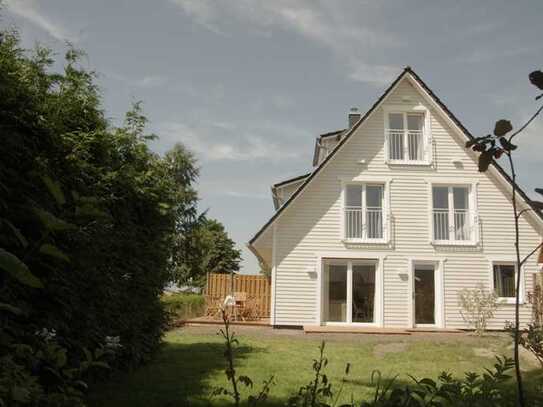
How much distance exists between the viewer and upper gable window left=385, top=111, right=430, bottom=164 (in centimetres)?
1995

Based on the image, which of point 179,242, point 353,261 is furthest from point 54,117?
point 179,242

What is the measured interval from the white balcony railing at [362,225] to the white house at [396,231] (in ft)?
0.13

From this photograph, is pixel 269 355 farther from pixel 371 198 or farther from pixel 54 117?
pixel 371 198

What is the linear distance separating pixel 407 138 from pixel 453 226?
152 inches

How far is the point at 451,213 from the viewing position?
19.7m

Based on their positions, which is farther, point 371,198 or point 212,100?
point 371,198

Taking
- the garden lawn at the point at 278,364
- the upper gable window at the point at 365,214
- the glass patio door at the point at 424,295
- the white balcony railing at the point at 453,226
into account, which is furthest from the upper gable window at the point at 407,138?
the garden lawn at the point at 278,364

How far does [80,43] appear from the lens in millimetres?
7137

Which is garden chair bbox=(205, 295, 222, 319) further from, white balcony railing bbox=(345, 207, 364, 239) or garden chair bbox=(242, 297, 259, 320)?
white balcony railing bbox=(345, 207, 364, 239)

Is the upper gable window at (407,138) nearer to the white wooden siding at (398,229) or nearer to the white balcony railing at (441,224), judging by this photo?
the white wooden siding at (398,229)

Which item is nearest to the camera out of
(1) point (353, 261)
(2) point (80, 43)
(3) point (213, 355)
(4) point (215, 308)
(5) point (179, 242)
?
(2) point (80, 43)

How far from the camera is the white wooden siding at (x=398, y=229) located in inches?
750

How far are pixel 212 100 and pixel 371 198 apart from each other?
10165 millimetres

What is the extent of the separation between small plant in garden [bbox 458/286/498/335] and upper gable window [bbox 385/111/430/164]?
208 inches
